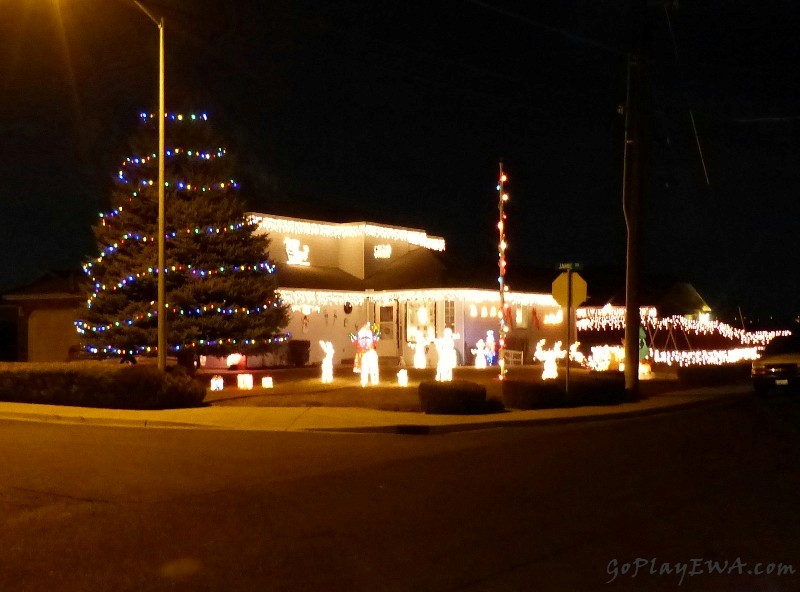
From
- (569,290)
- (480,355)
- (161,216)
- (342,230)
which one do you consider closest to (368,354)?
(569,290)

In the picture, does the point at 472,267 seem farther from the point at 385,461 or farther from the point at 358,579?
the point at 358,579

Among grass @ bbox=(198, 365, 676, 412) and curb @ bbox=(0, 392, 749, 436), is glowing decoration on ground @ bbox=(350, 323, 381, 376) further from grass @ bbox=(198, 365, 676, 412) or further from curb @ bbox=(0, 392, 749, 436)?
curb @ bbox=(0, 392, 749, 436)

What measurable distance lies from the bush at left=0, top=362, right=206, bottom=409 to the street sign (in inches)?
337

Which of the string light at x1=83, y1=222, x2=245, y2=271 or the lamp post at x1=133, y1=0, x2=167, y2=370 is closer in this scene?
the lamp post at x1=133, y1=0, x2=167, y2=370

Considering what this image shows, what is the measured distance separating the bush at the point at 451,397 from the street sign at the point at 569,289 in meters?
3.20

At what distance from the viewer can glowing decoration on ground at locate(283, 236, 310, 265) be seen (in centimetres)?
4006

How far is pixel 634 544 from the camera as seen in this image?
9086 millimetres

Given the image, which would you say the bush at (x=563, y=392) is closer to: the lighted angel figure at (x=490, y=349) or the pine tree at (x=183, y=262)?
the pine tree at (x=183, y=262)

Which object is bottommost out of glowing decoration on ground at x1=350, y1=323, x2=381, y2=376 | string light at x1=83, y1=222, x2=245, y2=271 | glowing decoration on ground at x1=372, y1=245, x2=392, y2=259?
glowing decoration on ground at x1=350, y1=323, x2=381, y2=376

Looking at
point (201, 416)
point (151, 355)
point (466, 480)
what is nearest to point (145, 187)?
point (151, 355)

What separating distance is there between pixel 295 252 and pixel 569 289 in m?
19.3

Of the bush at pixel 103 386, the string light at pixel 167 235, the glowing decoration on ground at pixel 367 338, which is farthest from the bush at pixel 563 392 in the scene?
the string light at pixel 167 235

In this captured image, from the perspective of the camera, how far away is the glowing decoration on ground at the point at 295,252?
4006 centimetres

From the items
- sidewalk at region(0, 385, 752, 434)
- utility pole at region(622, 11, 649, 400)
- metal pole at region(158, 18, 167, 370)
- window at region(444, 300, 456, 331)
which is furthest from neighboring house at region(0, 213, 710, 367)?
sidewalk at region(0, 385, 752, 434)
